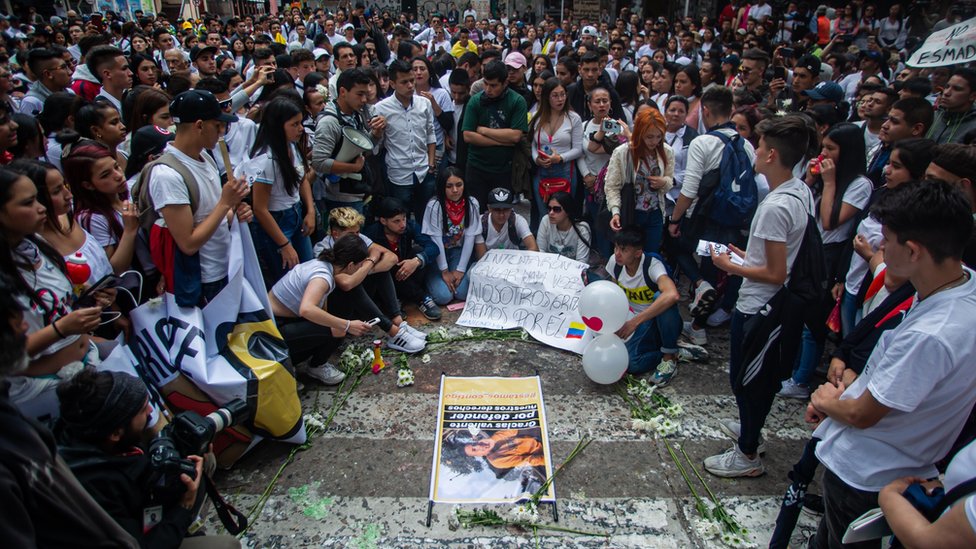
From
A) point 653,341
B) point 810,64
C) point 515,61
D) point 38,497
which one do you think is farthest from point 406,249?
point 810,64

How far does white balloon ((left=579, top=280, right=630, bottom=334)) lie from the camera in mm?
3904

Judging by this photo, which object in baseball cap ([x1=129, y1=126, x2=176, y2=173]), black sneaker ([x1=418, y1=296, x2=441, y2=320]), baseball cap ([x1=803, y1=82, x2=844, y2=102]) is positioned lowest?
black sneaker ([x1=418, y1=296, x2=441, y2=320])

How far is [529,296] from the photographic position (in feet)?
16.7

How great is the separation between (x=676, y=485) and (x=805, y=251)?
1.47m

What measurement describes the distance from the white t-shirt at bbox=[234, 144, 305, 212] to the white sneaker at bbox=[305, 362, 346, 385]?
4.17ft

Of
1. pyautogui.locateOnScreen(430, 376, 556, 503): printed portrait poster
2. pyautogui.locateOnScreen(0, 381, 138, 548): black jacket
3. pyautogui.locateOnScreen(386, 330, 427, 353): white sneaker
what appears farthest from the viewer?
pyautogui.locateOnScreen(386, 330, 427, 353): white sneaker

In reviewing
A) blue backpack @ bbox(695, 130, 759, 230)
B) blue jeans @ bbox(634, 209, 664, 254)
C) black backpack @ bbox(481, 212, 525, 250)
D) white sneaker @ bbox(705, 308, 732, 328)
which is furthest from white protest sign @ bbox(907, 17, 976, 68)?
black backpack @ bbox(481, 212, 525, 250)

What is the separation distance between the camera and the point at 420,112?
558 centimetres

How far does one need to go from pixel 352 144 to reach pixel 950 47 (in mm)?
5327

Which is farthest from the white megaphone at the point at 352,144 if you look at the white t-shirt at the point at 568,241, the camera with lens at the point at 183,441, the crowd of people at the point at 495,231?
the camera with lens at the point at 183,441

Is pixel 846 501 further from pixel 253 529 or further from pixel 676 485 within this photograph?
pixel 253 529

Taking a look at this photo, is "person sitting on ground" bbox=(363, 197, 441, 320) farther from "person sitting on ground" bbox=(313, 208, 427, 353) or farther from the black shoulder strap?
the black shoulder strap

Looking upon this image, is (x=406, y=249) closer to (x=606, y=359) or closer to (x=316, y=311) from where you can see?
(x=316, y=311)

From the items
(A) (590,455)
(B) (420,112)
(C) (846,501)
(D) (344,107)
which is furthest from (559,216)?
(C) (846,501)
